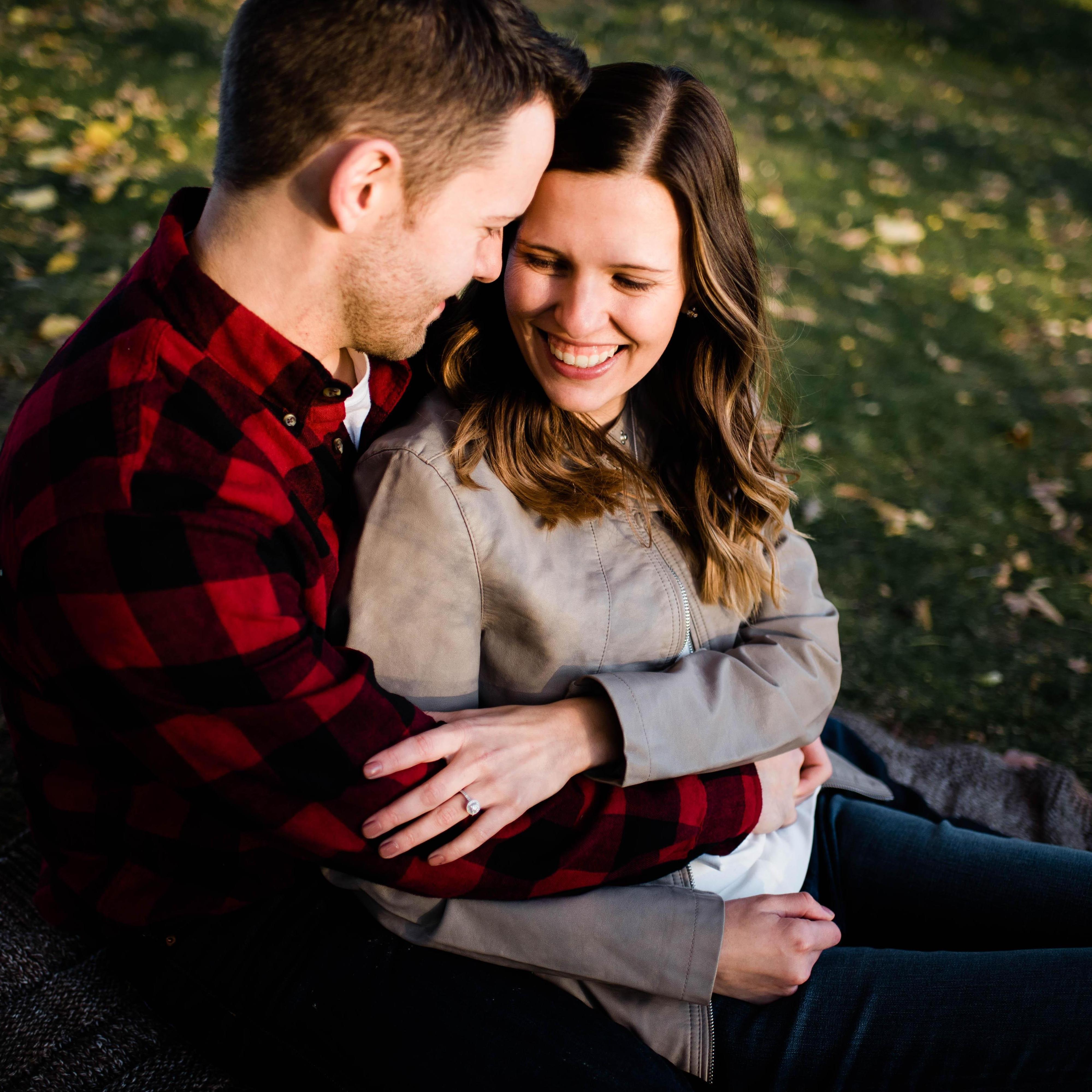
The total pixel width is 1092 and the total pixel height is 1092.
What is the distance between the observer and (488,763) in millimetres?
1887

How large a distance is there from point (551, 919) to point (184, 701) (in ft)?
2.60

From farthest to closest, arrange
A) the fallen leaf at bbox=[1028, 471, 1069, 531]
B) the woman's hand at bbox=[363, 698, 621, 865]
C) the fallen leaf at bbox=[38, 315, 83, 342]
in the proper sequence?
the fallen leaf at bbox=[1028, 471, 1069, 531], the fallen leaf at bbox=[38, 315, 83, 342], the woman's hand at bbox=[363, 698, 621, 865]

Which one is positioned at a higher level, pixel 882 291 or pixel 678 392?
pixel 678 392

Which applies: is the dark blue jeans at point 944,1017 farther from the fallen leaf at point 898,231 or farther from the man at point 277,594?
the fallen leaf at point 898,231

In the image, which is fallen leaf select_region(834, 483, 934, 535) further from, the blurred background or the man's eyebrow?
the man's eyebrow

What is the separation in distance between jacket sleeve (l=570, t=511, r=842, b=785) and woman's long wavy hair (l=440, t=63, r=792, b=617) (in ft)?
0.32

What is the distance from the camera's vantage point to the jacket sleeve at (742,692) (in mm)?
2076

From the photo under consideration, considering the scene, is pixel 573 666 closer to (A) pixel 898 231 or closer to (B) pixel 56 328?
(B) pixel 56 328

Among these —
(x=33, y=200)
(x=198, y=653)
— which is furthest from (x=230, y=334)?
(x=33, y=200)

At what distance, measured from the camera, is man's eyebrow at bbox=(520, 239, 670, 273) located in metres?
2.15

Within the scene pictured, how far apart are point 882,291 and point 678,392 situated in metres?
5.49

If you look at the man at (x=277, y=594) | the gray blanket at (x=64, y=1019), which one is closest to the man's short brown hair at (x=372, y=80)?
the man at (x=277, y=594)

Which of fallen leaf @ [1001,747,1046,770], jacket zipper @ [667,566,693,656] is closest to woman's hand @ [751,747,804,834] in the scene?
jacket zipper @ [667,566,693,656]

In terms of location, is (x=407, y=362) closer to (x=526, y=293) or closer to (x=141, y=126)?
(x=526, y=293)
